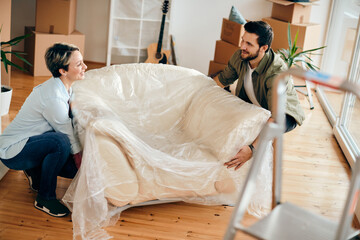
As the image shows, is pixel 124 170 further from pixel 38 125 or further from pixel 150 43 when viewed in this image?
pixel 150 43

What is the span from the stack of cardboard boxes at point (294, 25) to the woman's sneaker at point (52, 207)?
3047 millimetres

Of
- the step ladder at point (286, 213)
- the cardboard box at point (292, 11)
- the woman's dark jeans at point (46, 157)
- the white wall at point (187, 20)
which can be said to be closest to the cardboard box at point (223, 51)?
the cardboard box at point (292, 11)

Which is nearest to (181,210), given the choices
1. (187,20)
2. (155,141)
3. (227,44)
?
(155,141)

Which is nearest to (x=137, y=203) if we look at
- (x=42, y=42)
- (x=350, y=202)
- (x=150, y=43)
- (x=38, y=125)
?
(x=38, y=125)

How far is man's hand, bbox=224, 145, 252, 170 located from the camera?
8.44 feet

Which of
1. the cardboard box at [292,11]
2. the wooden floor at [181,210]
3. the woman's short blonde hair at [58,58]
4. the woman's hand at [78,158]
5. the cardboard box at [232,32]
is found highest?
the cardboard box at [292,11]

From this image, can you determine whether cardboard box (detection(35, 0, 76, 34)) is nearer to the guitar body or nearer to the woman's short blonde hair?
the guitar body

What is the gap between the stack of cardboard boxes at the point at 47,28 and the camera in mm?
4781

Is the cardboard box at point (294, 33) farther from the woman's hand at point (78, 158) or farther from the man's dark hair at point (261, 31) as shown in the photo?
the woman's hand at point (78, 158)

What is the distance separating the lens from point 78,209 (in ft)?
7.82

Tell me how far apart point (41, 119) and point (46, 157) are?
0.20m

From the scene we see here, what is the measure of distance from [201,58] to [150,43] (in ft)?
2.12

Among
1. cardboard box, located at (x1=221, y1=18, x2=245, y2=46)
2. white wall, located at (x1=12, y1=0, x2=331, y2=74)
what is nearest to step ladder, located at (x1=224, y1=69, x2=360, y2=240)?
cardboard box, located at (x1=221, y1=18, x2=245, y2=46)

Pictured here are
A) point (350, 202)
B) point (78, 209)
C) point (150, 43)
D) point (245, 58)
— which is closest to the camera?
point (350, 202)
